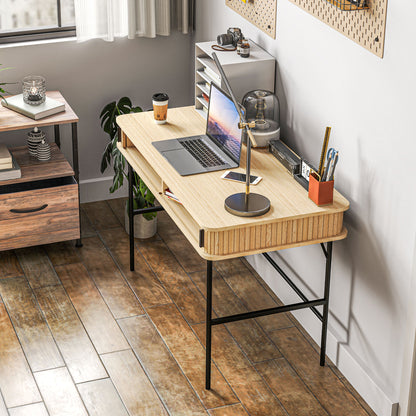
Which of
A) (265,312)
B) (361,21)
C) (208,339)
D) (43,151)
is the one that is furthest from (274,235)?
(43,151)

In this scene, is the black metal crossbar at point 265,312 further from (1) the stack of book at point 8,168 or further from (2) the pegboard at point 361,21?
(1) the stack of book at point 8,168

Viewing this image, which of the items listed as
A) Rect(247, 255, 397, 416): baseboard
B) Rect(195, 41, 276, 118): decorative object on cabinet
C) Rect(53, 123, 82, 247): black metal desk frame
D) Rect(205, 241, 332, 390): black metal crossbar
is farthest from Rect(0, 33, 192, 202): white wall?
Rect(205, 241, 332, 390): black metal crossbar

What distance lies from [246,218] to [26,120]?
5.42 ft

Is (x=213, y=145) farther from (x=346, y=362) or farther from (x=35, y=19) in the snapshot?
(x=35, y=19)

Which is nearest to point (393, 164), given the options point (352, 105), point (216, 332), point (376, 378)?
point (352, 105)

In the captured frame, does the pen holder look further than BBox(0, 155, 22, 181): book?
No

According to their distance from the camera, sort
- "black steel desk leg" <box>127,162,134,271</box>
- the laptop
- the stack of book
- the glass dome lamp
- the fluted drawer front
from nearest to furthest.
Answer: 1. the fluted drawer front
2. the laptop
3. the glass dome lamp
4. "black steel desk leg" <box>127,162,134,271</box>
5. the stack of book

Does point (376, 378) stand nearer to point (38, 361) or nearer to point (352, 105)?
point (352, 105)

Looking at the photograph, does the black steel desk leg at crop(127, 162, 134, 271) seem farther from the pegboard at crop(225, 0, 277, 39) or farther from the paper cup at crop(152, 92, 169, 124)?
the pegboard at crop(225, 0, 277, 39)

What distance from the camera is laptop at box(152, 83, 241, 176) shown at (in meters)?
3.33

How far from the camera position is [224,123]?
3.44 meters

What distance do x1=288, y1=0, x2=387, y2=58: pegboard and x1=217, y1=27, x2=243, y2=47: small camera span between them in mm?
635

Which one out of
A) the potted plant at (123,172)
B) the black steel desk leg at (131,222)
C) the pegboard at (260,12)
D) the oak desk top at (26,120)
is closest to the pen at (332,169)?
the pegboard at (260,12)

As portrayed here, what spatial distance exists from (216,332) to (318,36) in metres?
1.43
